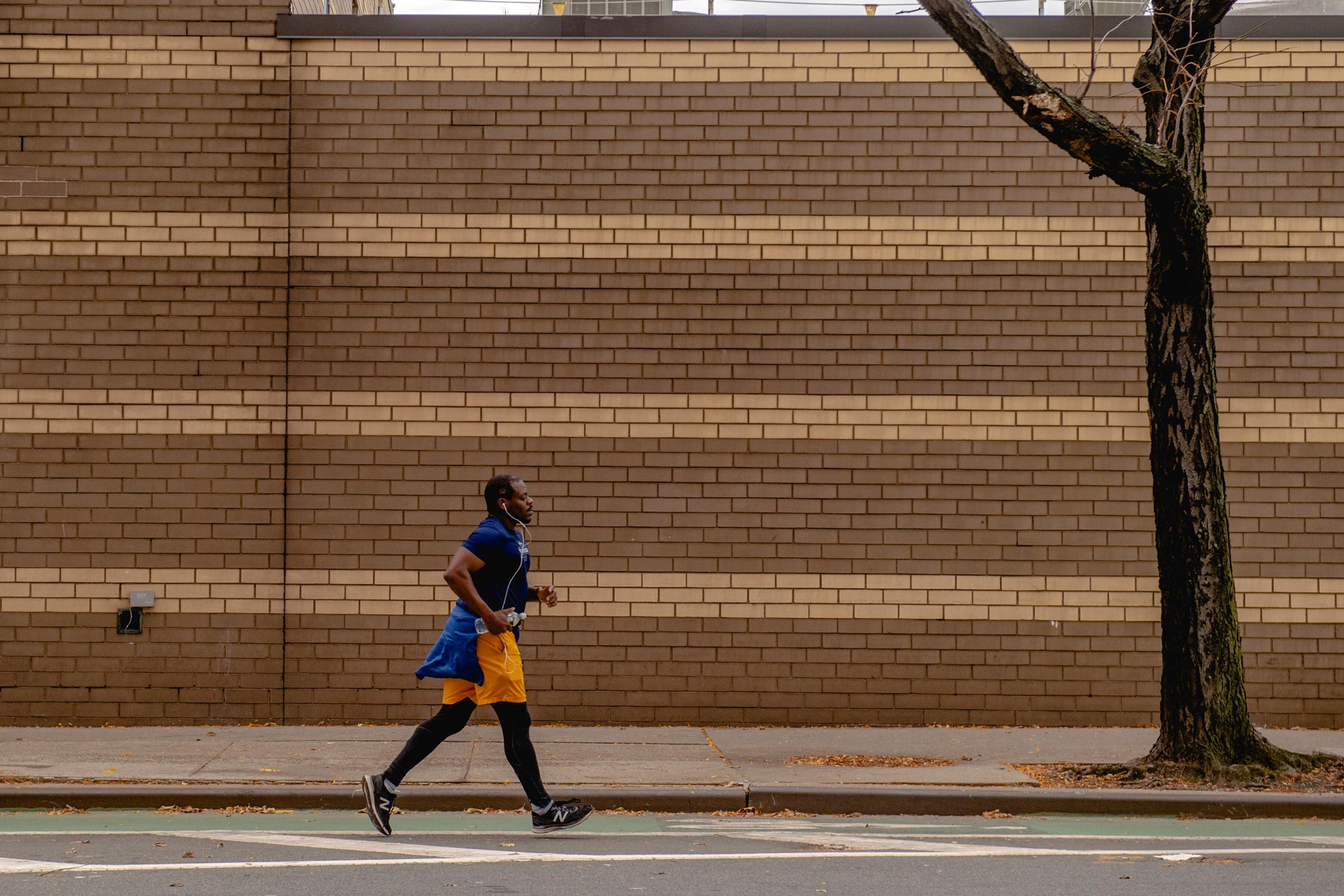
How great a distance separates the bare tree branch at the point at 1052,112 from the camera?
8016 mm

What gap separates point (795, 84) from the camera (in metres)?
10.9

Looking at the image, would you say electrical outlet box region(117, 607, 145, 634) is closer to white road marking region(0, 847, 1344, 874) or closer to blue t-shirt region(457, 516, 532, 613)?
white road marking region(0, 847, 1344, 874)

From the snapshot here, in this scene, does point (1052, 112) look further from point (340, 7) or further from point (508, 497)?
point (340, 7)

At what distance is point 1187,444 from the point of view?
28.3ft

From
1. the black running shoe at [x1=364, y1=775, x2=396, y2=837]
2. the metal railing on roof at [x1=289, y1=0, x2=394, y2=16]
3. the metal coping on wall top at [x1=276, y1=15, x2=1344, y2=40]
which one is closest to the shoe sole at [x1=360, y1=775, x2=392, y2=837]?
the black running shoe at [x1=364, y1=775, x2=396, y2=837]

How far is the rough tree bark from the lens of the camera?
27.8 feet

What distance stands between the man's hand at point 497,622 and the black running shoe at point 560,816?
0.94 m

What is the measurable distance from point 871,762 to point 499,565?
11.4ft

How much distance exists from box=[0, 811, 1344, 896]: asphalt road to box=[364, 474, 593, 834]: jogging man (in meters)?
0.22

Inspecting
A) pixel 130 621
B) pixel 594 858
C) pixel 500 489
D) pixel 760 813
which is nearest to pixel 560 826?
pixel 594 858

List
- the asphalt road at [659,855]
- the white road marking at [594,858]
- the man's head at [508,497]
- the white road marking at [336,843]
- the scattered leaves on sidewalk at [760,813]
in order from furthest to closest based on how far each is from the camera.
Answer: the scattered leaves on sidewalk at [760,813] → the man's head at [508,497] → the white road marking at [336,843] → the white road marking at [594,858] → the asphalt road at [659,855]

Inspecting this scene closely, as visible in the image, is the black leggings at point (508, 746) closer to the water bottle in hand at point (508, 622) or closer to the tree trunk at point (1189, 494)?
the water bottle in hand at point (508, 622)

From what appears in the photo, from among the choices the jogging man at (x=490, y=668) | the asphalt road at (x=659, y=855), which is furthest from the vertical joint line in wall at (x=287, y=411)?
the jogging man at (x=490, y=668)

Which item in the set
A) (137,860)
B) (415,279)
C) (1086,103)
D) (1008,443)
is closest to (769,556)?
(1008,443)
